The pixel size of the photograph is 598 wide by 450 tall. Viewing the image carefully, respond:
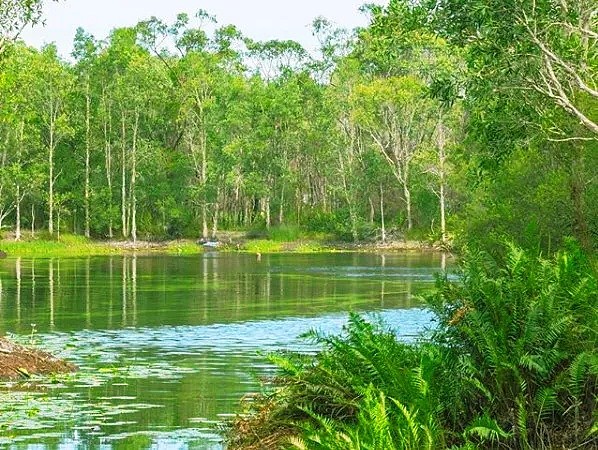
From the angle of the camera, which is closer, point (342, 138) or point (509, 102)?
point (509, 102)

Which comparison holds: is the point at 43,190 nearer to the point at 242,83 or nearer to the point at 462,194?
the point at 242,83

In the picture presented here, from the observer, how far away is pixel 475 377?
1045 centimetres

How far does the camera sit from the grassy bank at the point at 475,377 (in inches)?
388

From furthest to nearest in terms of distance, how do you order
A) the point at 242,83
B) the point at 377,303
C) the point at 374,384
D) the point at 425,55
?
1. the point at 242,83
2. the point at 425,55
3. the point at 377,303
4. the point at 374,384

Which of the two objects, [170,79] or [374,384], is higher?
[170,79]

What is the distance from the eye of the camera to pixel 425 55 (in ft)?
315

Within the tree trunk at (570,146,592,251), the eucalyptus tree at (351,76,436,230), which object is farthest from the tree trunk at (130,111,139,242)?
the tree trunk at (570,146,592,251)

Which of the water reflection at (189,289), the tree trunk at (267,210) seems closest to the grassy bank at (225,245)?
the tree trunk at (267,210)

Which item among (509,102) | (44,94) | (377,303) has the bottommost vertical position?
(377,303)

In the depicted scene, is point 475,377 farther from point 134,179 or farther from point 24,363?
point 134,179

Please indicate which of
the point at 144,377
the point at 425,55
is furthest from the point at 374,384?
the point at 425,55

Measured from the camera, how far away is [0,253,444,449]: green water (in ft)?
51.5

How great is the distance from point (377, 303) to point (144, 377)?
20132 mm

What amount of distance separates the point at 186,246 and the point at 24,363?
70.7 meters
